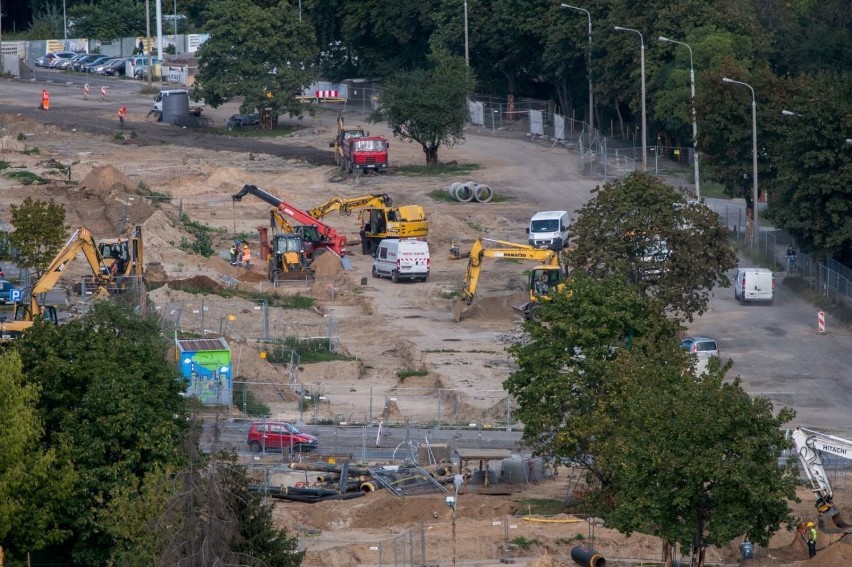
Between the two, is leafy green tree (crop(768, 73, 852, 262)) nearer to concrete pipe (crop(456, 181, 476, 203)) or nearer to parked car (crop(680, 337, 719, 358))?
parked car (crop(680, 337, 719, 358))

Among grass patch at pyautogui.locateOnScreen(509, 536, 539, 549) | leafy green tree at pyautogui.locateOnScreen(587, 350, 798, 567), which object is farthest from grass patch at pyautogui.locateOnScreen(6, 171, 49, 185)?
leafy green tree at pyautogui.locateOnScreen(587, 350, 798, 567)

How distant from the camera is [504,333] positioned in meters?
58.2

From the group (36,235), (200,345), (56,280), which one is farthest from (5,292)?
(200,345)

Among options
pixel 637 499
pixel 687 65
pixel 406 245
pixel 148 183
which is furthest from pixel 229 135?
pixel 637 499

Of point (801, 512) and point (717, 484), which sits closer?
point (717, 484)

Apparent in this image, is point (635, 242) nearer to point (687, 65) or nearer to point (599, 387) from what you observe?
point (599, 387)

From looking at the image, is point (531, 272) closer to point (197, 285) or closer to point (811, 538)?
point (197, 285)

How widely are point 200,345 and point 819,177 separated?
79.6ft

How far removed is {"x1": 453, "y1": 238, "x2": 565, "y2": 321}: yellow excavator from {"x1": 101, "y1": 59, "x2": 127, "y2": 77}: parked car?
70.9 metres

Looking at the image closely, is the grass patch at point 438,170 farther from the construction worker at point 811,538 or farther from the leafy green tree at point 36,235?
the construction worker at point 811,538

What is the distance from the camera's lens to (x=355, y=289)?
6481 cm

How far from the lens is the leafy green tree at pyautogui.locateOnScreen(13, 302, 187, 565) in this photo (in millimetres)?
34750

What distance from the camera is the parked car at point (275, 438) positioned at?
44.4 meters

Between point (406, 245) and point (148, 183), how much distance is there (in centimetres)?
2258
